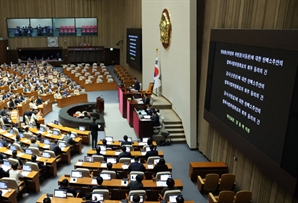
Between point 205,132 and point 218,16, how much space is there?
4.07 meters

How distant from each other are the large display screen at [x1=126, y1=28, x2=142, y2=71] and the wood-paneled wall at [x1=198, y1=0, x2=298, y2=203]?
1136 cm

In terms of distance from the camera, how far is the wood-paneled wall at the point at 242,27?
22.1 feet

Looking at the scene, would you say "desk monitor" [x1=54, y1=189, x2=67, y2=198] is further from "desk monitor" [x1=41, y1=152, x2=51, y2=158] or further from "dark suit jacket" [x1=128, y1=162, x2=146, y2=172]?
"desk monitor" [x1=41, y1=152, x2=51, y2=158]

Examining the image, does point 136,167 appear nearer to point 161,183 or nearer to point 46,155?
point 161,183

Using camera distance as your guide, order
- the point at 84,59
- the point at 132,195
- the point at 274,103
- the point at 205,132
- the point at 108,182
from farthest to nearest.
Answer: the point at 84,59 < the point at 205,132 < the point at 108,182 < the point at 132,195 < the point at 274,103

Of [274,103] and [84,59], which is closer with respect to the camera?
[274,103]

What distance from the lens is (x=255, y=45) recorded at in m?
7.44

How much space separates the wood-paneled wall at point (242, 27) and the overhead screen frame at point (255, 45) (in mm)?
276

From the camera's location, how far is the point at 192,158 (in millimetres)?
11570

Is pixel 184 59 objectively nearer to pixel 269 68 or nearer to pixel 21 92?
pixel 269 68

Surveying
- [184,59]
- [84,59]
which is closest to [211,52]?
[184,59]

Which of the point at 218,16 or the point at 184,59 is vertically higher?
the point at 218,16

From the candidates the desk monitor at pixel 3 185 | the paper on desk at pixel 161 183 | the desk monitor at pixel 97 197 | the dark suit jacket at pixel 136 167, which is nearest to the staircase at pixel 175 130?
the dark suit jacket at pixel 136 167

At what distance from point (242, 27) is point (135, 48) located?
52.0 feet
